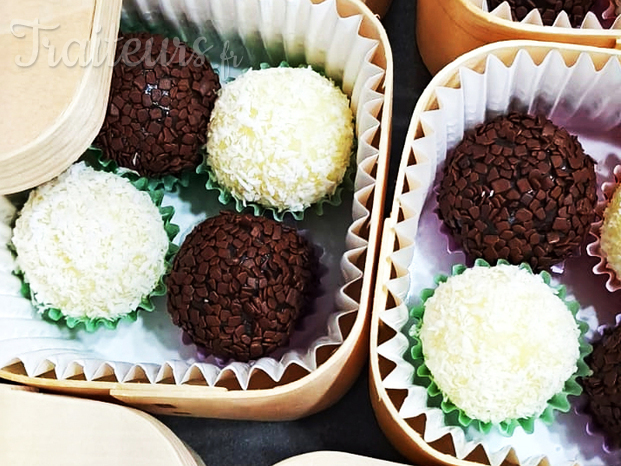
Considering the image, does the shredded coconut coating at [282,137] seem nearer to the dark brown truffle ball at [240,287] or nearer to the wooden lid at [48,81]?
the dark brown truffle ball at [240,287]

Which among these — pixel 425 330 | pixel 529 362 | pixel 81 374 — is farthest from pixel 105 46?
pixel 529 362

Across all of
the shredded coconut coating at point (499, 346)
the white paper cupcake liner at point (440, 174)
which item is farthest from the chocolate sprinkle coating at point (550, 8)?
the shredded coconut coating at point (499, 346)

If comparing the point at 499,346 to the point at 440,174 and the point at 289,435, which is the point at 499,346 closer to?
the point at 440,174

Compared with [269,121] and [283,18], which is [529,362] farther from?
[283,18]

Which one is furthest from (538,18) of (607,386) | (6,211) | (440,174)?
(6,211)

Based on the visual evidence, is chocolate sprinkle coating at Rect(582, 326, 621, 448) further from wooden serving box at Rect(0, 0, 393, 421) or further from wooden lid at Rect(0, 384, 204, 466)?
wooden lid at Rect(0, 384, 204, 466)

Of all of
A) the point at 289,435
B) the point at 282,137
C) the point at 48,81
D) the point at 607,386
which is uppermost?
the point at 48,81

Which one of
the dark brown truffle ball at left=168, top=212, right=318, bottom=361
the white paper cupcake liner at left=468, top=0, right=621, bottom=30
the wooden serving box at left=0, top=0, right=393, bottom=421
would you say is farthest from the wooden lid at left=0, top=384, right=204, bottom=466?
the white paper cupcake liner at left=468, top=0, right=621, bottom=30
